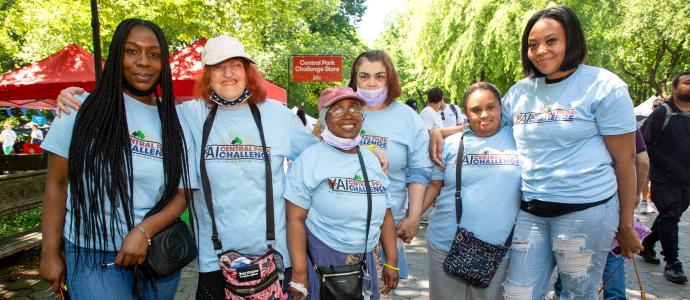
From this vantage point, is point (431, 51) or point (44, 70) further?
point (431, 51)

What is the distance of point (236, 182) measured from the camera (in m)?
2.37

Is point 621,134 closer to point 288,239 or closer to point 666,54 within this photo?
point 288,239

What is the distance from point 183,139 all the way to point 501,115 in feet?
6.58

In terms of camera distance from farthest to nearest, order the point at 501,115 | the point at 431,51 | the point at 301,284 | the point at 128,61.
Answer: the point at 431,51 → the point at 501,115 → the point at 301,284 → the point at 128,61

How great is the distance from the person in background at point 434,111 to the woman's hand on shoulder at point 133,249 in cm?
652

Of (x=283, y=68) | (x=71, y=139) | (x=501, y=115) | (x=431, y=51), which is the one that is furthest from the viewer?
(x=283, y=68)

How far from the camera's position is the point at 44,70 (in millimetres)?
7723


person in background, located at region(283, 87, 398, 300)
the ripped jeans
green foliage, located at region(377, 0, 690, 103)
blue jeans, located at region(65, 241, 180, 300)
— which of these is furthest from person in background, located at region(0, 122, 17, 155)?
the ripped jeans

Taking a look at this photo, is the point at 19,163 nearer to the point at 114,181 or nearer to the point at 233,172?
the point at 114,181

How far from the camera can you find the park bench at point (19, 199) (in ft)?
15.4

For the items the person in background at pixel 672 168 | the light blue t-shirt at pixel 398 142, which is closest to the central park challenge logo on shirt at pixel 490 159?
the light blue t-shirt at pixel 398 142

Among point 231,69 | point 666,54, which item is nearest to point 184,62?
point 231,69

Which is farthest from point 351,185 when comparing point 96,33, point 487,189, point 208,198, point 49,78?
point 49,78

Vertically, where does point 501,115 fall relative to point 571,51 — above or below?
below
